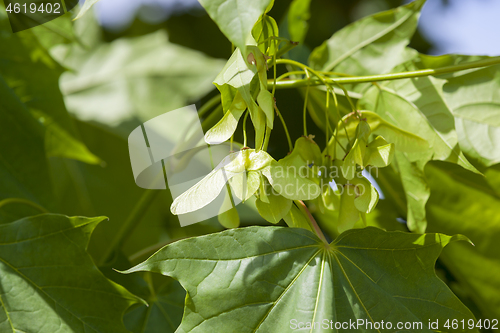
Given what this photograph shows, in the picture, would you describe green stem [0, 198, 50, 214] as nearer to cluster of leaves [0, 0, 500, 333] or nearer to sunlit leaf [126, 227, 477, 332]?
cluster of leaves [0, 0, 500, 333]

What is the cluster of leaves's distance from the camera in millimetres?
387

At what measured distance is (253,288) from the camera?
1.32 ft

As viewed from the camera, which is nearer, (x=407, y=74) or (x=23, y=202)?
(x=407, y=74)

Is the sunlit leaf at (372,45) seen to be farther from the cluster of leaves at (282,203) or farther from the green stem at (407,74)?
the green stem at (407,74)

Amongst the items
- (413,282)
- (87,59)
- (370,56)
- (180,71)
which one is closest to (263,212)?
(413,282)

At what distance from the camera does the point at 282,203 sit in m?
0.41

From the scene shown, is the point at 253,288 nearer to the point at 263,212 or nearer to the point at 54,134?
the point at 263,212

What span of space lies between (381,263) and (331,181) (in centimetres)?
11

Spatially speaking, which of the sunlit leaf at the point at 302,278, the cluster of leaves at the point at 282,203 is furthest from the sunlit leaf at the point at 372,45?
the sunlit leaf at the point at 302,278

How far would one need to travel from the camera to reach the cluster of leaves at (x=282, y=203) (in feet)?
1.27

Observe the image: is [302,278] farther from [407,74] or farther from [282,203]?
[407,74]

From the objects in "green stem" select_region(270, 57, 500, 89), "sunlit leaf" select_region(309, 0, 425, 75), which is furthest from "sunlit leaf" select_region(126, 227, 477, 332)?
"sunlit leaf" select_region(309, 0, 425, 75)

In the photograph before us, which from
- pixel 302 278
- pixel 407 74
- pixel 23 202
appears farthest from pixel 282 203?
pixel 23 202

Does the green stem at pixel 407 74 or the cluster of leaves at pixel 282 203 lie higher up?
the green stem at pixel 407 74
